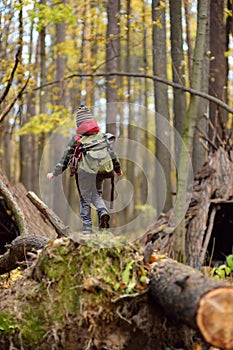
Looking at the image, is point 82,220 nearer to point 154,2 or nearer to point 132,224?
point 132,224

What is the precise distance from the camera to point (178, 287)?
194 inches

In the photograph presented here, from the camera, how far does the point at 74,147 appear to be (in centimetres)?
583

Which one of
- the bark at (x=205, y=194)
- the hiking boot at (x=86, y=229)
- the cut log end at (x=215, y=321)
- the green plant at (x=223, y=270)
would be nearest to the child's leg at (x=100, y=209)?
the hiking boot at (x=86, y=229)

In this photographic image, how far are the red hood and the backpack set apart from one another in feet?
0.13

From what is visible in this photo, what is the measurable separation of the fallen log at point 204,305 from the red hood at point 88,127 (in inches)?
66.2

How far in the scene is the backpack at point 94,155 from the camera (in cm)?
574

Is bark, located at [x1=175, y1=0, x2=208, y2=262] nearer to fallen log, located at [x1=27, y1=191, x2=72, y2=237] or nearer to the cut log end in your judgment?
fallen log, located at [x1=27, y1=191, x2=72, y2=237]

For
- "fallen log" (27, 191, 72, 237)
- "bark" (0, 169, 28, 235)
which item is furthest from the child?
"bark" (0, 169, 28, 235)

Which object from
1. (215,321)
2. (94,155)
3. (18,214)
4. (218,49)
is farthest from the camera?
(218,49)

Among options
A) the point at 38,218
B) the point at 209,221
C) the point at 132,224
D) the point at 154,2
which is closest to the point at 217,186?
the point at 209,221

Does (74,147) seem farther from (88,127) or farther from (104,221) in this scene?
(104,221)

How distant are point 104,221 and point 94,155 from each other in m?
0.67

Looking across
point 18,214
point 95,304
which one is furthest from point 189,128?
point 95,304

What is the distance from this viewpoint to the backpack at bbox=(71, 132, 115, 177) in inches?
226
